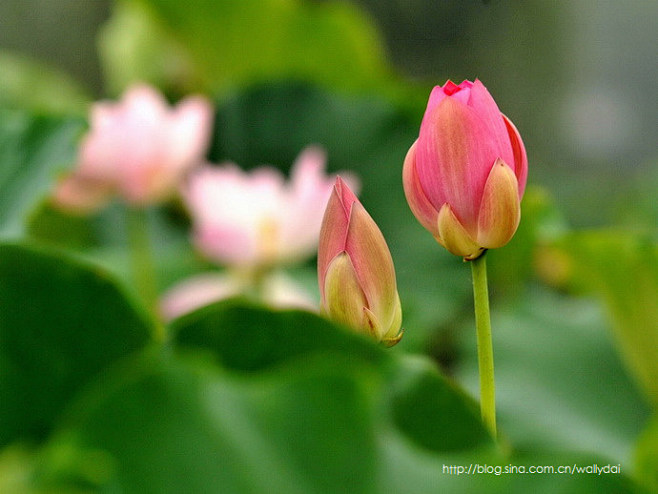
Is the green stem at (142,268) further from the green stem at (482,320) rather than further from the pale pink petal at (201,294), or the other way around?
the green stem at (482,320)

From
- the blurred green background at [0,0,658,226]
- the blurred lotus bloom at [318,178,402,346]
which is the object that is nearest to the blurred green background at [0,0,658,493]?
the blurred lotus bloom at [318,178,402,346]

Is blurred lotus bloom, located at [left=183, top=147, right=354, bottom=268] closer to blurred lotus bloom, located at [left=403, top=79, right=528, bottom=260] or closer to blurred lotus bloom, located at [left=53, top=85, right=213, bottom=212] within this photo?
blurred lotus bloom, located at [left=53, top=85, right=213, bottom=212]

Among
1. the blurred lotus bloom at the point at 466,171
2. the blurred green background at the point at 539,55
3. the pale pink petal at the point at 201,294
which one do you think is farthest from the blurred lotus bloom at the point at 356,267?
the blurred green background at the point at 539,55

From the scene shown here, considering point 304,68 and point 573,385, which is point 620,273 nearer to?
point 573,385

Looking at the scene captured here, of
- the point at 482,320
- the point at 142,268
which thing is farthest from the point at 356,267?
the point at 142,268

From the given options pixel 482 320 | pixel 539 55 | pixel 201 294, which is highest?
pixel 539 55

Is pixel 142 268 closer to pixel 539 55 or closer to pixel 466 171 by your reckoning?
pixel 466 171
